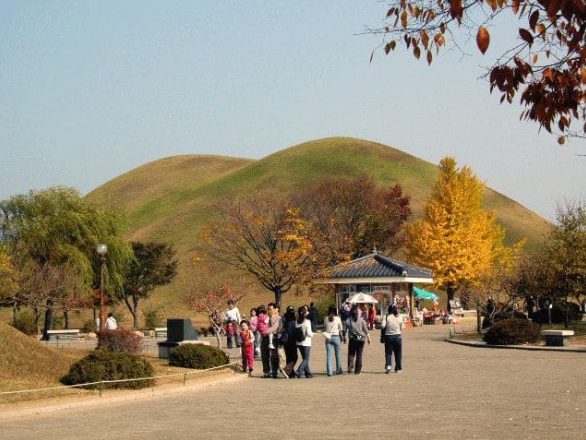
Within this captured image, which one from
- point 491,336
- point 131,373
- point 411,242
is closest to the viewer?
point 131,373

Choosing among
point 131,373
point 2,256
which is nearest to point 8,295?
point 2,256

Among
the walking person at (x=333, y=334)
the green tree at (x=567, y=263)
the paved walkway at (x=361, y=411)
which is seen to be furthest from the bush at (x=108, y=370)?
the green tree at (x=567, y=263)

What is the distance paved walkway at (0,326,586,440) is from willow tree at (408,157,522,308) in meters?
47.5

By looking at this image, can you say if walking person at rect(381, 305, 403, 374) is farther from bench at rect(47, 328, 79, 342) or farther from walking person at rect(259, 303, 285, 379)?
bench at rect(47, 328, 79, 342)

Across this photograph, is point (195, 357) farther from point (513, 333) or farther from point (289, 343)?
point (513, 333)

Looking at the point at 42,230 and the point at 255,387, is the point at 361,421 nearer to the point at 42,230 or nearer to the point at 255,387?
the point at 255,387

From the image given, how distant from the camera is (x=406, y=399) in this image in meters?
16.8

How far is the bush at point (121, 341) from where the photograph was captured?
2667 centimetres

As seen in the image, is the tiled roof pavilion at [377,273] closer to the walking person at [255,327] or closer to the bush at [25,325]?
the bush at [25,325]

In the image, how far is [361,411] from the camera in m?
15.1

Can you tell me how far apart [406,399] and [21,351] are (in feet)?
30.0

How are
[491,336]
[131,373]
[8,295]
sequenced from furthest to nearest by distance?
[8,295] < [491,336] < [131,373]

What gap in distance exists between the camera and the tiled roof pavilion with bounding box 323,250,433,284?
5656 cm

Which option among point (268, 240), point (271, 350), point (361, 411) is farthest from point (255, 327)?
point (268, 240)
